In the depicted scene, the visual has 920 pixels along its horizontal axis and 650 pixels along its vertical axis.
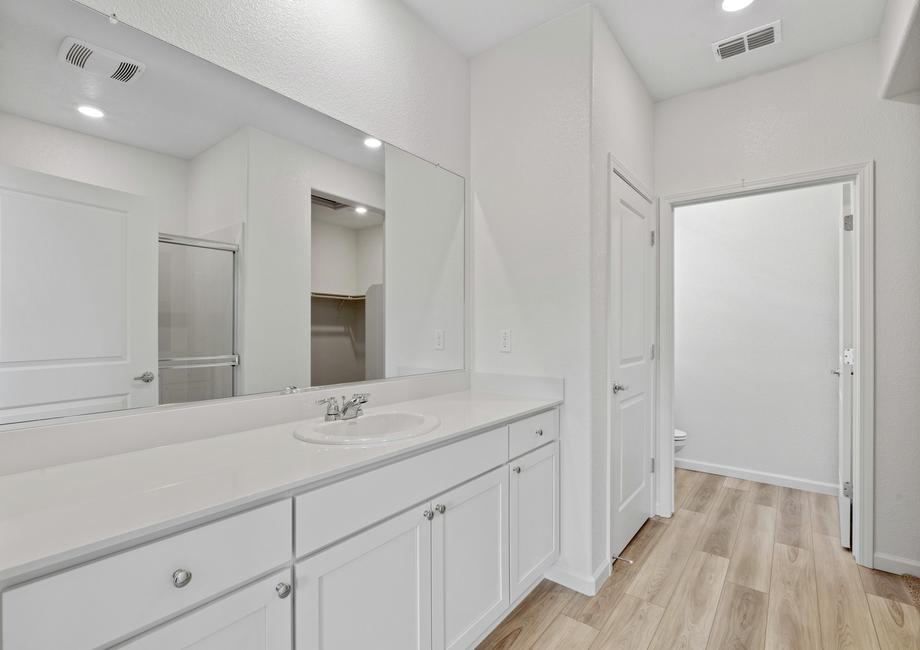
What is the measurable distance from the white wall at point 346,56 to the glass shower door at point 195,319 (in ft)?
2.00

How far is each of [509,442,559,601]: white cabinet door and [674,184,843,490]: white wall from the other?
2.18 metres

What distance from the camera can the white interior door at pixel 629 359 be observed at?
218 cm

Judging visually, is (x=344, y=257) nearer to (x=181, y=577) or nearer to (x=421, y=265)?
(x=421, y=265)

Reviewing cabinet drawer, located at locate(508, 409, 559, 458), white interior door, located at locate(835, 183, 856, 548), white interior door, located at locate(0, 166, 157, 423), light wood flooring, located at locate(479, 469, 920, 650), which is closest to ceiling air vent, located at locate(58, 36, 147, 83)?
white interior door, located at locate(0, 166, 157, 423)

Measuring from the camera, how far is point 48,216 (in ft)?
3.49

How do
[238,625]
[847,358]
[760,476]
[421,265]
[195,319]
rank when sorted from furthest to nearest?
[760,476] < [847,358] < [421,265] < [195,319] < [238,625]

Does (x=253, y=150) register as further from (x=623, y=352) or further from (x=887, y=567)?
(x=887, y=567)

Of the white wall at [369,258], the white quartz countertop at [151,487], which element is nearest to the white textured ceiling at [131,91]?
the white wall at [369,258]

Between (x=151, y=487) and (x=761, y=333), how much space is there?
3.79 m

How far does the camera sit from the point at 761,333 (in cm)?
331

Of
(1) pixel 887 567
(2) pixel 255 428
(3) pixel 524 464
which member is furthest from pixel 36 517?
(1) pixel 887 567

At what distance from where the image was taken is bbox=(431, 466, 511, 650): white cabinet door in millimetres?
1354

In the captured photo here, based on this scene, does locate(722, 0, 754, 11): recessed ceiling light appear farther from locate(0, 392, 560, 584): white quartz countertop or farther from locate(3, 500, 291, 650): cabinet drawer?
locate(3, 500, 291, 650): cabinet drawer

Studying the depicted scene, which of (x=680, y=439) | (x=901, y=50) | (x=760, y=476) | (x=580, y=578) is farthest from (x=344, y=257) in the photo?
(x=760, y=476)
